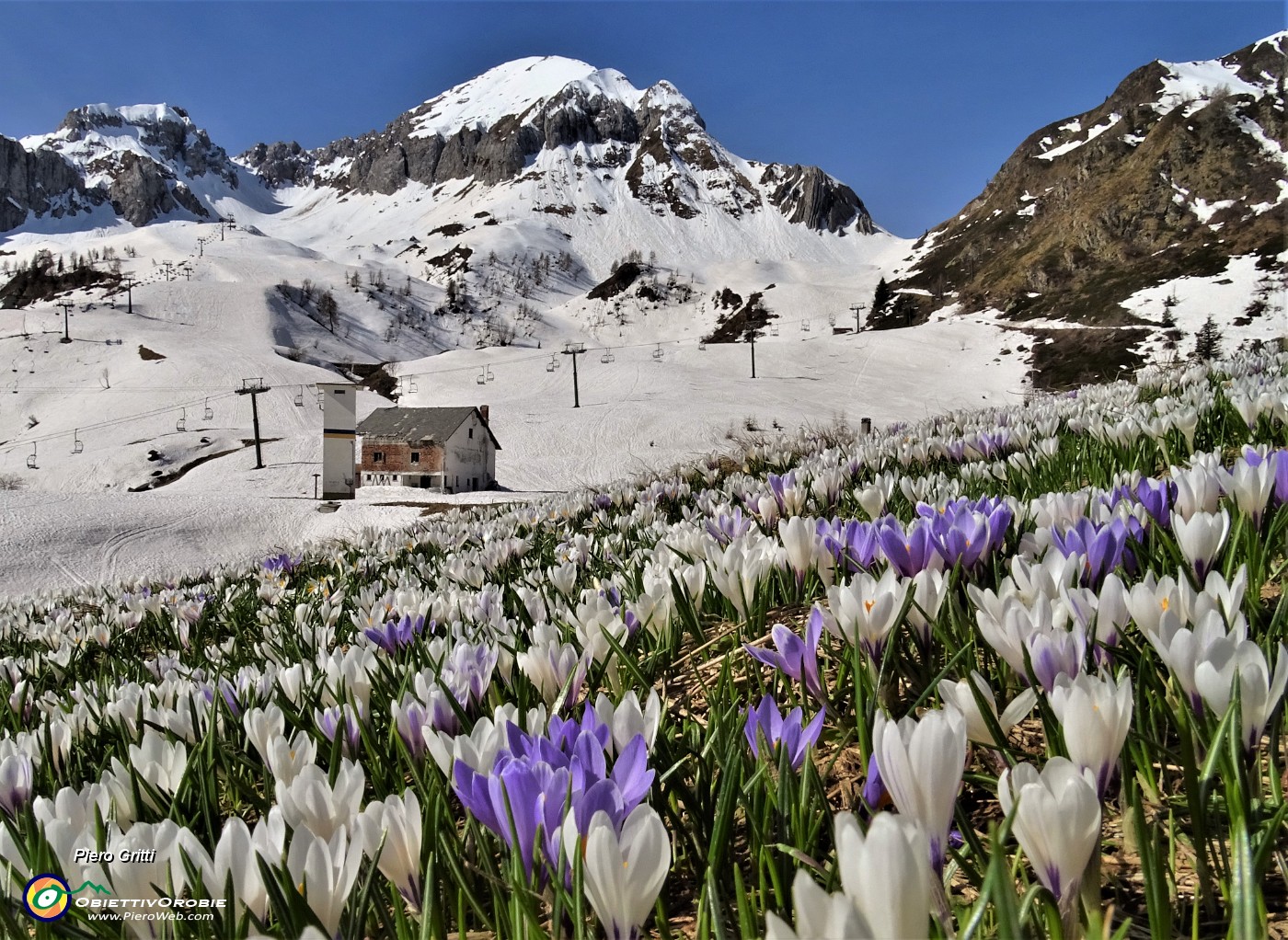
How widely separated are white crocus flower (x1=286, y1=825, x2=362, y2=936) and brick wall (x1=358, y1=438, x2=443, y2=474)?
36836 mm

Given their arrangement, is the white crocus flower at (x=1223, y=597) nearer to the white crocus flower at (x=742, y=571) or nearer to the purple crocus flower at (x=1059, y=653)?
the purple crocus flower at (x=1059, y=653)

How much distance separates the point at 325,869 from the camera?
2.56 ft

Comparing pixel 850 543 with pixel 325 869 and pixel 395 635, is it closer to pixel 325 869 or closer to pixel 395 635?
pixel 395 635

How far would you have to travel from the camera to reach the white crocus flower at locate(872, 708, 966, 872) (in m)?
0.70

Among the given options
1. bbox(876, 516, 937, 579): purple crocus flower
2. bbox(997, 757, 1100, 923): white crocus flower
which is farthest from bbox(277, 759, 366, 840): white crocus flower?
bbox(876, 516, 937, 579): purple crocus flower

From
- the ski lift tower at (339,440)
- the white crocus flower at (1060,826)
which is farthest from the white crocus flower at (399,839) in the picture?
the ski lift tower at (339,440)

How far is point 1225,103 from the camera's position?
312 feet

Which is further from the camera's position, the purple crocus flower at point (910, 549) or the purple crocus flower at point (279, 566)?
the purple crocus flower at point (279, 566)

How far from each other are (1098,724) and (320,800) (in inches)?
33.5

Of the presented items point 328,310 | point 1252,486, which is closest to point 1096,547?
point 1252,486

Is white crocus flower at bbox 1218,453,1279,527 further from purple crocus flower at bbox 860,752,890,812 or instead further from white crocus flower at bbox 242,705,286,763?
white crocus flower at bbox 242,705,286,763

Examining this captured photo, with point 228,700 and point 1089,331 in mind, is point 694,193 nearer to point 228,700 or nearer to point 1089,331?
point 1089,331

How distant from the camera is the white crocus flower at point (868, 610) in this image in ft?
4.01

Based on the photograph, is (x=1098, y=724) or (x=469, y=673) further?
(x=469, y=673)
